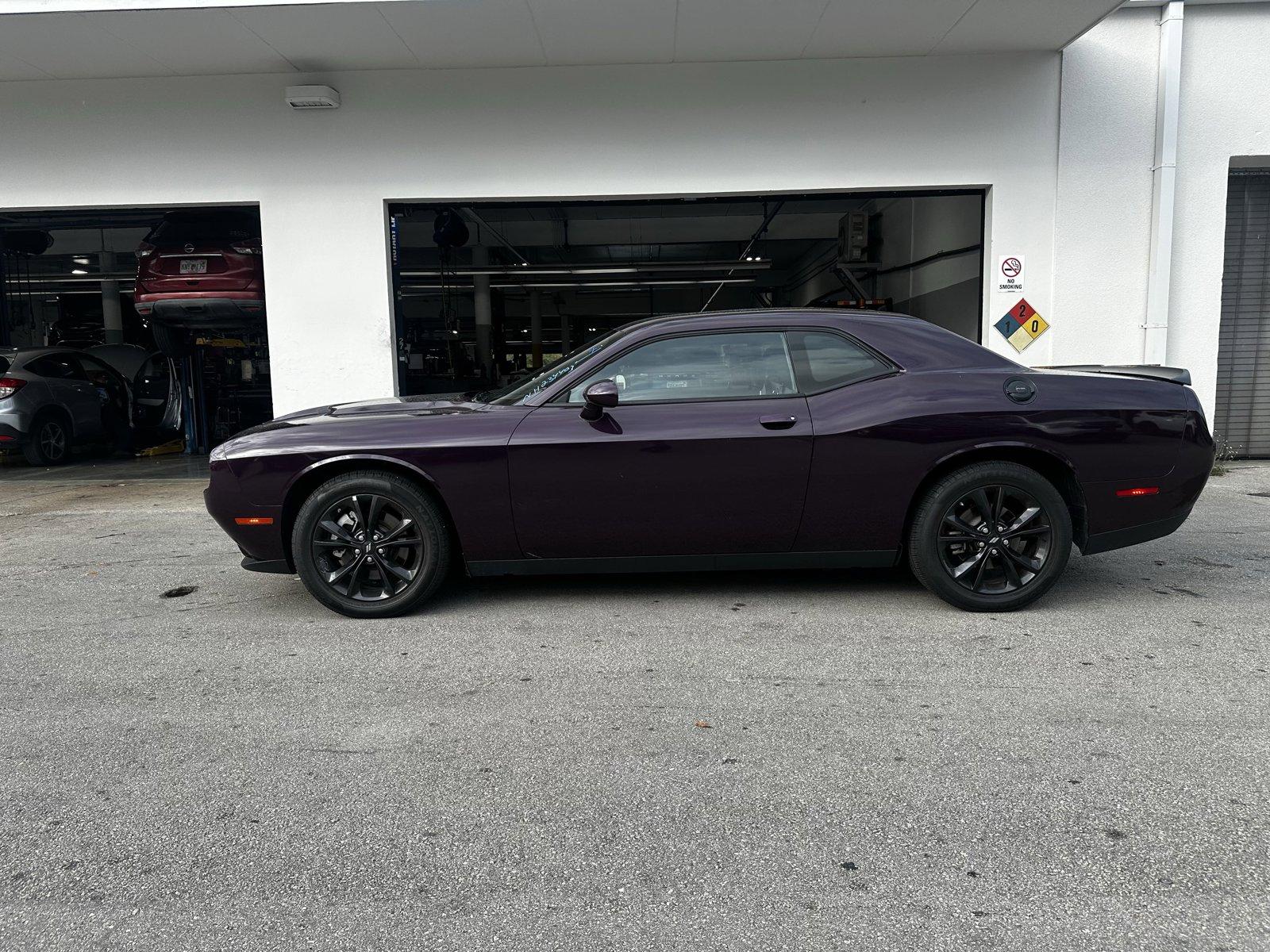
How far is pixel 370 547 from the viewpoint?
4355mm

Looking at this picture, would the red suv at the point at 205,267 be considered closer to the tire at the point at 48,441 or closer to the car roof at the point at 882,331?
the tire at the point at 48,441

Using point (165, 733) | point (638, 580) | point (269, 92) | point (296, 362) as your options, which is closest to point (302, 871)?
point (165, 733)

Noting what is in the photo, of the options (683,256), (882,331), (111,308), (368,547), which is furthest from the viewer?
(683,256)

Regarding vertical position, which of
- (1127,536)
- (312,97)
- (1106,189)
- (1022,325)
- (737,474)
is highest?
(312,97)

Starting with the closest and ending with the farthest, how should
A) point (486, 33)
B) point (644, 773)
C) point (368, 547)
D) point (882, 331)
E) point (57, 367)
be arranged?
point (644, 773)
point (368, 547)
point (882, 331)
point (486, 33)
point (57, 367)

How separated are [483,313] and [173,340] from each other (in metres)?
12.0

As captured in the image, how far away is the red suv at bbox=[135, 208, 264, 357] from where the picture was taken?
994cm

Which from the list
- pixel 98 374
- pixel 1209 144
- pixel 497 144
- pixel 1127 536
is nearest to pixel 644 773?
pixel 1127 536

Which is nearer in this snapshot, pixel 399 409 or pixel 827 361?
pixel 827 361

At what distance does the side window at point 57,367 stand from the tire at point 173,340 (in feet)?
3.79

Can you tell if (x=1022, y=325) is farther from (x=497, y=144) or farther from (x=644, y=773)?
(x=644, y=773)

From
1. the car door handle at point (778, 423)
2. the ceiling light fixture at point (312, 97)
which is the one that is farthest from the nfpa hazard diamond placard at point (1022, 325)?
the ceiling light fixture at point (312, 97)

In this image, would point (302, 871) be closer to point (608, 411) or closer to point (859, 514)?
point (608, 411)

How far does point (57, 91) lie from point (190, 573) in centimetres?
615
